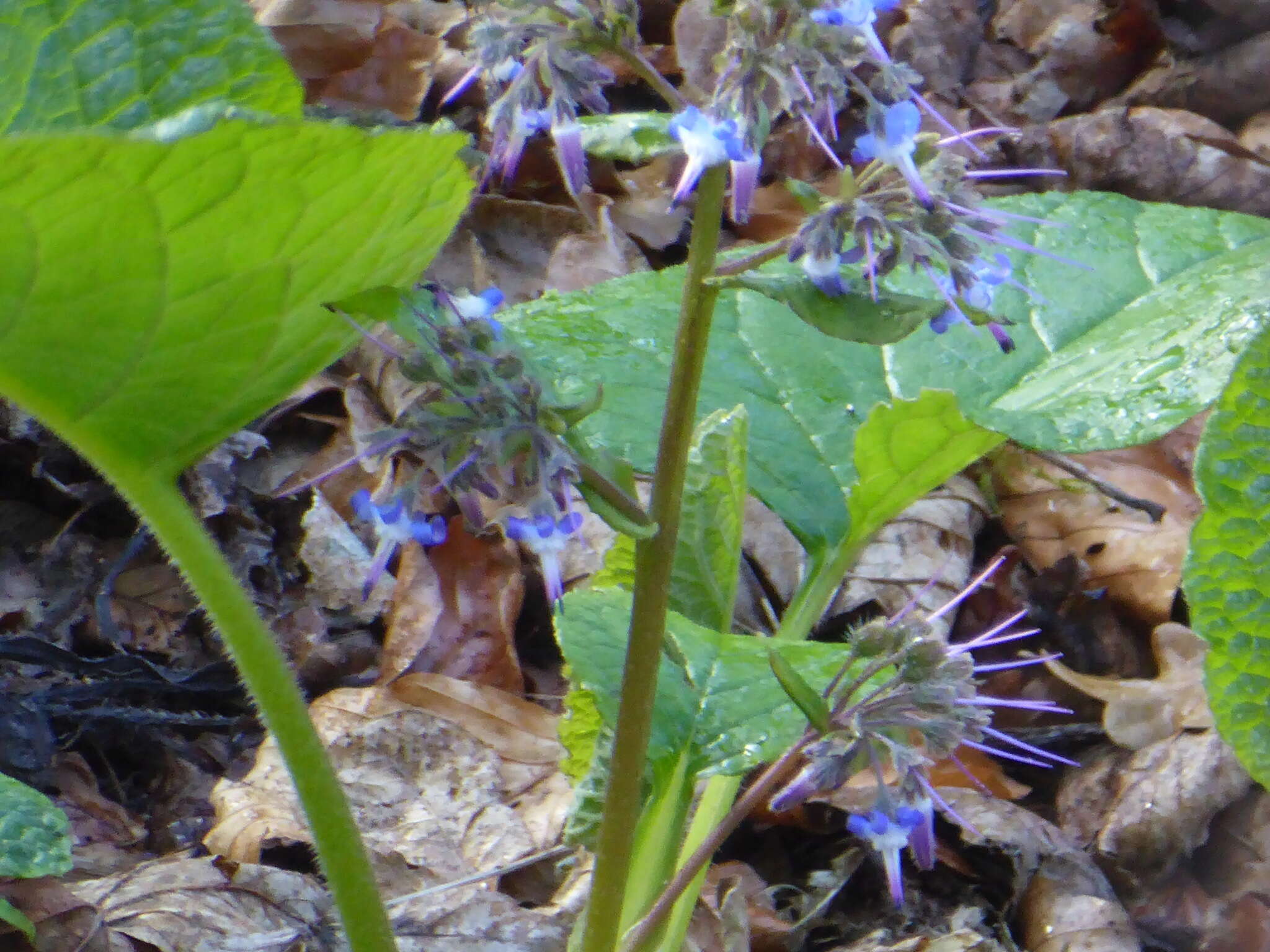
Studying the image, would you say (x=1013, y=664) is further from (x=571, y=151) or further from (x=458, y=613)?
A: (x=458, y=613)

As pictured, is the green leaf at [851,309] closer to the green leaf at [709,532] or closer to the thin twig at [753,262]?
the thin twig at [753,262]

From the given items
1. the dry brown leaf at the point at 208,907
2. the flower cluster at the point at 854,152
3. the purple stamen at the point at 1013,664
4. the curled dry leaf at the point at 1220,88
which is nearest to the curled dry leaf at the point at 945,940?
the purple stamen at the point at 1013,664

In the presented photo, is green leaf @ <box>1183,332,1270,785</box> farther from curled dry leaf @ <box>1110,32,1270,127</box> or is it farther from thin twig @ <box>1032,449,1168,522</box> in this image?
curled dry leaf @ <box>1110,32,1270,127</box>

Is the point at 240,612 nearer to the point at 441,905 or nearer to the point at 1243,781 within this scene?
the point at 441,905

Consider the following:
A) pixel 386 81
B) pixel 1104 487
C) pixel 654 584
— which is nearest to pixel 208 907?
pixel 654 584

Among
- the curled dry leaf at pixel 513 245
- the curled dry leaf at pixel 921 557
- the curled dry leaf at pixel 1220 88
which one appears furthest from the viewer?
the curled dry leaf at pixel 1220 88

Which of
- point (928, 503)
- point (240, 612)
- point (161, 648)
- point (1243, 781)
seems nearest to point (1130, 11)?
point (928, 503)
